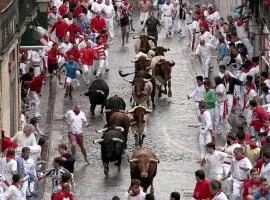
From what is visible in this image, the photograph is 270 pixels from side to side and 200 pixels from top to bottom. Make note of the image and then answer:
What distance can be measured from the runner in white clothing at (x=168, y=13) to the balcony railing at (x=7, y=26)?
59.0ft

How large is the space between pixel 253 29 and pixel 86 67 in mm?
6608

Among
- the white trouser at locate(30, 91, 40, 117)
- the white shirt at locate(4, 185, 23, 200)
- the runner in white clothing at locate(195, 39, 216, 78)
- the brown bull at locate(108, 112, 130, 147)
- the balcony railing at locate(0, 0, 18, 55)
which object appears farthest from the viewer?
the runner in white clothing at locate(195, 39, 216, 78)

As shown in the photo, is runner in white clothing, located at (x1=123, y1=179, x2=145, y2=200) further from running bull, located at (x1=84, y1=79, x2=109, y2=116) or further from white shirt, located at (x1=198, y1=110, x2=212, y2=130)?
running bull, located at (x1=84, y1=79, x2=109, y2=116)

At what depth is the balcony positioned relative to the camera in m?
39.7

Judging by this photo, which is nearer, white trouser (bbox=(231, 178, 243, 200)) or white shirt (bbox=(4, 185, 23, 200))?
white shirt (bbox=(4, 185, 23, 200))

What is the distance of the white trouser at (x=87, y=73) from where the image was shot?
46000 millimetres

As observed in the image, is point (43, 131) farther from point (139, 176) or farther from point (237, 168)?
point (237, 168)

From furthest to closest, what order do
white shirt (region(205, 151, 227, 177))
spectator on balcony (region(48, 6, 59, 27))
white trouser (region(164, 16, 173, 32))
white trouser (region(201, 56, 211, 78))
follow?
white trouser (region(164, 16, 173, 32)), spectator on balcony (region(48, 6, 59, 27)), white trouser (region(201, 56, 211, 78)), white shirt (region(205, 151, 227, 177))

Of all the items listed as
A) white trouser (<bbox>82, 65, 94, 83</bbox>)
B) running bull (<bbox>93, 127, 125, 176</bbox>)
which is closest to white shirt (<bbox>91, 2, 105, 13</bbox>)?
white trouser (<bbox>82, 65, 94, 83</bbox>)

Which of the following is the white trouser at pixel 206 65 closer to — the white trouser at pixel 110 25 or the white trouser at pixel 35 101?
the white trouser at pixel 35 101

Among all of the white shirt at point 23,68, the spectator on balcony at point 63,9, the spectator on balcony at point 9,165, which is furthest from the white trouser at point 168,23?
the spectator on balcony at point 9,165

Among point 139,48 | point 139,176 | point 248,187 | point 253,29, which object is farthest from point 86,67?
point 248,187

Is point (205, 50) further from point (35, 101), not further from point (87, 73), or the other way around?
point (35, 101)

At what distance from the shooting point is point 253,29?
49.3 m
